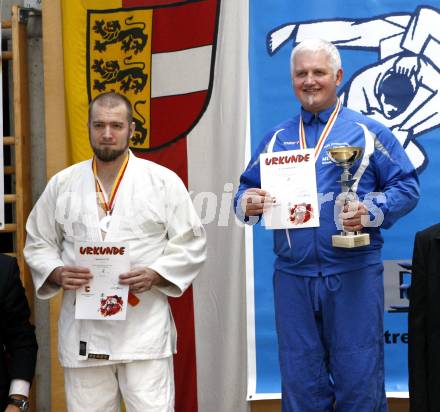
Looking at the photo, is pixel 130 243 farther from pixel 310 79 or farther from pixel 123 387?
pixel 310 79

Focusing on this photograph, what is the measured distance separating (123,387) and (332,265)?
107 centimetres

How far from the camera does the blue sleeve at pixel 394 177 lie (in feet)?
11.0

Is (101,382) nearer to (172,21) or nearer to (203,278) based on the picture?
(203,278)

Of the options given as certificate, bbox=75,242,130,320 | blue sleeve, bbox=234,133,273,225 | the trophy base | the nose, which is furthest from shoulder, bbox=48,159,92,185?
the trophy base

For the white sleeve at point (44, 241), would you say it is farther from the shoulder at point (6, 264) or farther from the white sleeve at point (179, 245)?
the white sleeve at point (179, 245)

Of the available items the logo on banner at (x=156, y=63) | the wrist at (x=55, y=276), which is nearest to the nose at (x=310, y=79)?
the logo on banner at (x=156, y=63)

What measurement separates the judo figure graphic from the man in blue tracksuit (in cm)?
96

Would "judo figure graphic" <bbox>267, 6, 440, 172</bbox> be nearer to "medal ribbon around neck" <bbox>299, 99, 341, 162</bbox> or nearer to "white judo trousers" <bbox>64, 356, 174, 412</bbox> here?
"medal ribbon around neck" <bbox>299, 99, 341, 162</bbox>

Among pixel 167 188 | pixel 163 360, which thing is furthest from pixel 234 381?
pixel 167 188

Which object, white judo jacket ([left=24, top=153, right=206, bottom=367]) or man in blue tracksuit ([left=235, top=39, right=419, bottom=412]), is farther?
white judo jacket ([left=24, top=153, right=206, bottom=367])

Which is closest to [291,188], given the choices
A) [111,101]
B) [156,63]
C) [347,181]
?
[347,181]

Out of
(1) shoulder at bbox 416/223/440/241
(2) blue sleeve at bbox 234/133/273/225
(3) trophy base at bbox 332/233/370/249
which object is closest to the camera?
(1) shoulder at bbox 416/223/440/241

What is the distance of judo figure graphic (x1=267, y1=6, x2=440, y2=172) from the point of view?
14.5ft

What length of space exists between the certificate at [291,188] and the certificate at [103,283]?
26.2 inches
